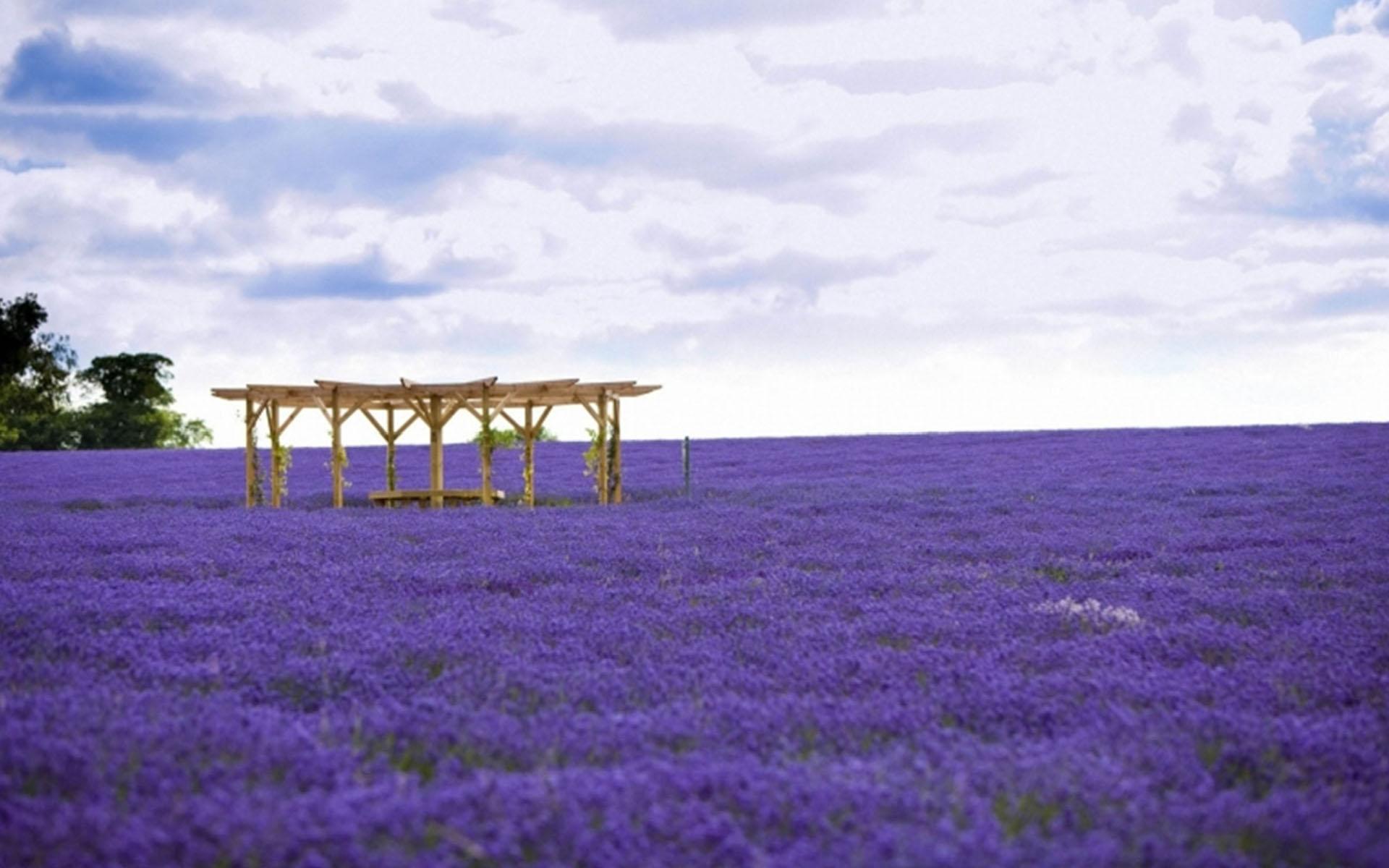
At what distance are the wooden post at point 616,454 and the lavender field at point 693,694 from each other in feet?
24.3

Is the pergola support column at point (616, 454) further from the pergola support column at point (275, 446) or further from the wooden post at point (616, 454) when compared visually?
the pergola support column at point (275, 446)

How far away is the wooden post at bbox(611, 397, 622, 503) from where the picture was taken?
19.8 meters

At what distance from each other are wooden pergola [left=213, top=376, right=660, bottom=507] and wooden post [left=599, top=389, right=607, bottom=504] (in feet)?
0.04

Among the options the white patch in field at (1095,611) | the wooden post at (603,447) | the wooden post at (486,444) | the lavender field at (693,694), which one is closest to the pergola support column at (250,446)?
the wooden post at (486,444)

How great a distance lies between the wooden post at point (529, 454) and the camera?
62.0 ft

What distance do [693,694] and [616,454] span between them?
1512 centimetres

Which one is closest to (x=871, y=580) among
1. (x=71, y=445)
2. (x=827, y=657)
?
(x=827, y=657)

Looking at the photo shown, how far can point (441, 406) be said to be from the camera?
67.2 feet

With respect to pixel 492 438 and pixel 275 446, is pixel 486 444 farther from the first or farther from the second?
pixel 275 446

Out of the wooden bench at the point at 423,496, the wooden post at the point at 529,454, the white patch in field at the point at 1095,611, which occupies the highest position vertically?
the wooden post at the point at 529,454

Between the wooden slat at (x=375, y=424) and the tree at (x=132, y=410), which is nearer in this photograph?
the wooden slat at (x=375, y=424)

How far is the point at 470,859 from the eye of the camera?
331 centimetres

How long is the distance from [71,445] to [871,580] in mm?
48249

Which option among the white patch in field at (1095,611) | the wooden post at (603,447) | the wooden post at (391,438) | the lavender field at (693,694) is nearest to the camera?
the lavender field at (693,694)
